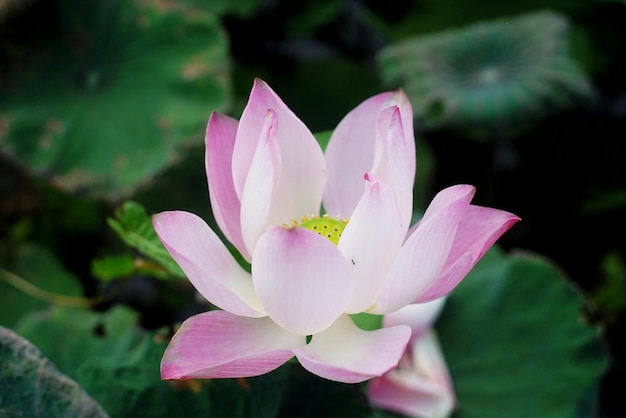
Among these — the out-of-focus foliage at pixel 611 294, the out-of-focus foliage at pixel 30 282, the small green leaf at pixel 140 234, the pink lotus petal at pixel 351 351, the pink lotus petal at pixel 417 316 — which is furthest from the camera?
the out-of-focus foliage at pixel 611 294

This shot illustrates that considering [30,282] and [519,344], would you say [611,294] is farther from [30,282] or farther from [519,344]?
[30,282]

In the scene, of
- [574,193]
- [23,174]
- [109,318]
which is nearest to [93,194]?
[23,174]

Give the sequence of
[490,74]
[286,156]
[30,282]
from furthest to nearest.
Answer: [490,74] < [30,282] < [286,156]

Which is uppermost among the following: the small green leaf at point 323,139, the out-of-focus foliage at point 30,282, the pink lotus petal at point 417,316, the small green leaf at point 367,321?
the small green leaf at point 323,139

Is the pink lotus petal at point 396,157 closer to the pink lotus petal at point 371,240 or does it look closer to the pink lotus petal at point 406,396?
the pink lotus petal at point 371,240

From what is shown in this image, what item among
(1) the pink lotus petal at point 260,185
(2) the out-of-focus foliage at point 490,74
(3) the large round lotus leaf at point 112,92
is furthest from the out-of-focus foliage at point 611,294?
(1) the pink lotus petal at point 260,185

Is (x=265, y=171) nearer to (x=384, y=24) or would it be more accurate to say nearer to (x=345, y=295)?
(x=345, y=295)

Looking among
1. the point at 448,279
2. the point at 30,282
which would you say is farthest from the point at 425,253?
the point at 30,282
